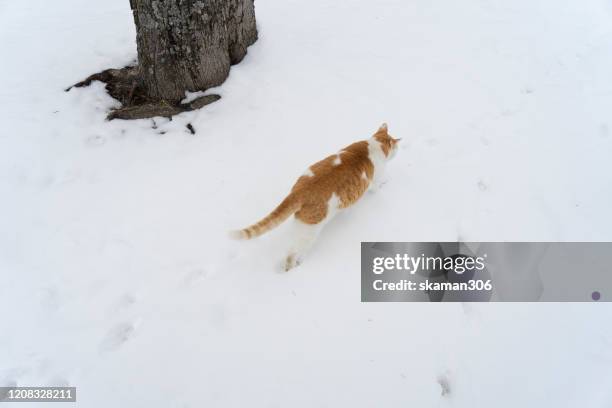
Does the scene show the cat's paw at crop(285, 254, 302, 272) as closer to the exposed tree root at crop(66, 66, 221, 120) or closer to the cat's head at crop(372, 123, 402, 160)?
the cat's head at crop(372, 123, 402, 160)

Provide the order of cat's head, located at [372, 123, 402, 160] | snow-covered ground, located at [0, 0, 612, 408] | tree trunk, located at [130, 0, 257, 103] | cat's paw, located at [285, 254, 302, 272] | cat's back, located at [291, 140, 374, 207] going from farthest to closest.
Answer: tree trunk, located at [130, 0, 257, 103], cat's head, located at [372, 123, 402, 160], cat's paw, located at [285, 254, 302, 272], cat's back, located at [291, 140, 374, 207], snow-covered ground, located at [0, 0, 612, 408]

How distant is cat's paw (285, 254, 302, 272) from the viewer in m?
2.26

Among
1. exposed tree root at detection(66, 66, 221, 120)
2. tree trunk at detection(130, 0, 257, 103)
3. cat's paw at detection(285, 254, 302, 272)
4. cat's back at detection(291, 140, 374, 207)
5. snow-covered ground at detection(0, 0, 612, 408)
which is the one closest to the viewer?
snow-covered ground at detection(0, 0, 612, 408)

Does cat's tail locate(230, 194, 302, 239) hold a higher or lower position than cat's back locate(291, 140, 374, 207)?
lower

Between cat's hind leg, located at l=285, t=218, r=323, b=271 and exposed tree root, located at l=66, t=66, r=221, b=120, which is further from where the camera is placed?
exposed tree root, located at l=66, t=66, r=221, b=120

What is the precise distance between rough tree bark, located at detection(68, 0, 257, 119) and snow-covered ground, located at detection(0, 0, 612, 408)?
0.15m

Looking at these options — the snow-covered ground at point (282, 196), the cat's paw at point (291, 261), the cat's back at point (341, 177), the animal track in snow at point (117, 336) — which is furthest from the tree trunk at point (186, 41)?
the animal track in snow at point (117, 336)

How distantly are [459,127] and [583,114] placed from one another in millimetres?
1184

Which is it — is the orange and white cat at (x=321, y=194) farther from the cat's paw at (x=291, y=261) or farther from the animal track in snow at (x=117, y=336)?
the animal track in snow at (x=117, y=336)

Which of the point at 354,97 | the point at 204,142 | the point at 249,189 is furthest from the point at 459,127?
the point at 204,142

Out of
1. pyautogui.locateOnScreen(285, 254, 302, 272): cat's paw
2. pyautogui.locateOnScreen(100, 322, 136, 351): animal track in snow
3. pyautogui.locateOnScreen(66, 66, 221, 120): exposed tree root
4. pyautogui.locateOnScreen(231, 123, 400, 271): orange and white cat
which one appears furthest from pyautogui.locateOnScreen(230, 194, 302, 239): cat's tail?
pyautogui.locateOnScreen(66, 66, 221, 120): exposed tree root

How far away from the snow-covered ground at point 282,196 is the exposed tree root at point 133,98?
106 mm

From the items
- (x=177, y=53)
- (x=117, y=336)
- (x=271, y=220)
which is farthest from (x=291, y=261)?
(x=177, y=53)

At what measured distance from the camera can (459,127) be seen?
312cm
